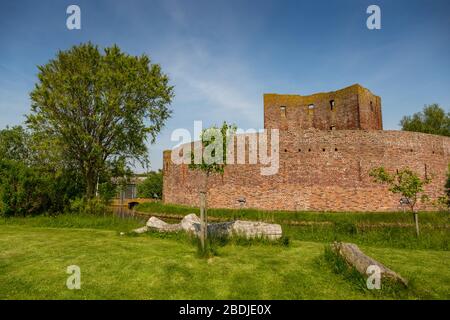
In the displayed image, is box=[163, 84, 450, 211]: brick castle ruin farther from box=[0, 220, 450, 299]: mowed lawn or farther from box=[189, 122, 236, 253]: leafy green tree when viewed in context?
box=[189, 122, 236, 253]: leafy green tree

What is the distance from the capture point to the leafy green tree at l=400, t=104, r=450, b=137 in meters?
34.0

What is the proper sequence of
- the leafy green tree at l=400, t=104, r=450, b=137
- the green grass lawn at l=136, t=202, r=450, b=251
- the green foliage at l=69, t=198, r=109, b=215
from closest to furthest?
Answer: 1. the green grass lawn at l=136, t=202, r=450, b=251
2. the green foliage at l=69, t=198, r=109, b=215
3. the leafy green tree at l=400, t=104, r=450, b=137

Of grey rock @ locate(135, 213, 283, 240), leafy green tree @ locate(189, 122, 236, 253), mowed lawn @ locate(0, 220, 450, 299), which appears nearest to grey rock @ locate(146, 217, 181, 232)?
grey rock @ locate(135, 213, 283, 240)

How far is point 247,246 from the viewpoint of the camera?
27.0 ft

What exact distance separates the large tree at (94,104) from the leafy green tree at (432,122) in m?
34.0

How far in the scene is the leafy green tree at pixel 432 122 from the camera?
112ft

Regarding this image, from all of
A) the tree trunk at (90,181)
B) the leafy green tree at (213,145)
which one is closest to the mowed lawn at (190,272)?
the leafy green tree at (213,145)

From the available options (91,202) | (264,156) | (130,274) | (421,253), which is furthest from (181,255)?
(264,156)

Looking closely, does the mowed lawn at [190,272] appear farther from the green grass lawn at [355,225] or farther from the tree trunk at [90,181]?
the tree trunk at [90,181]

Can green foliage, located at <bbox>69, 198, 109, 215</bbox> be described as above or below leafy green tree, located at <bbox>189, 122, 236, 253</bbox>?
below

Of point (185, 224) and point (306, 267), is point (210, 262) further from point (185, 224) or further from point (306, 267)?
point (185, 224)

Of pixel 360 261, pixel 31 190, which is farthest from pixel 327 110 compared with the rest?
pixel 31 190

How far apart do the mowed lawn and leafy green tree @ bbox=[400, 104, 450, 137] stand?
3416cm
